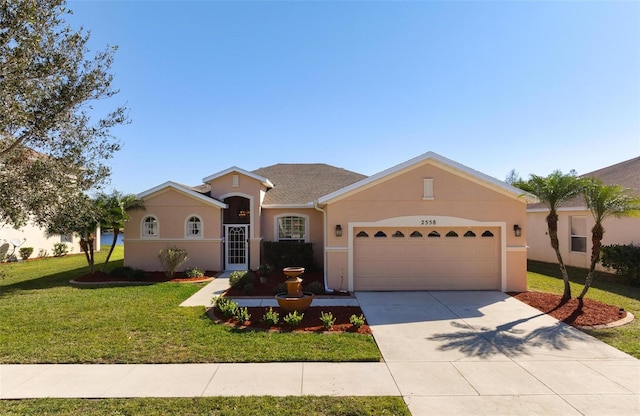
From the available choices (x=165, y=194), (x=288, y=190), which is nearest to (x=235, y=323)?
(x=165, y=194)

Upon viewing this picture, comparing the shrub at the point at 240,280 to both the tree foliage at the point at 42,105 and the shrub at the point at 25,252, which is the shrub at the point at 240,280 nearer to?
the tree foliage at the point at 42,105

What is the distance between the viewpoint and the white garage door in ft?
41.3

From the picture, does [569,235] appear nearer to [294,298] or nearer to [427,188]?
[427,188]

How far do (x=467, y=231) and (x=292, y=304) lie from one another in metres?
7.22

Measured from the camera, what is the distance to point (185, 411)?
4848mm

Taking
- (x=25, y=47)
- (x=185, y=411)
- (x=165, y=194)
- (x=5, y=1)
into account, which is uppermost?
(x=5, y=1)

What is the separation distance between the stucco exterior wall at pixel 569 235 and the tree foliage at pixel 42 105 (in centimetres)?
2047

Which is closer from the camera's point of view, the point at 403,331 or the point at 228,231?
the point at 403,331

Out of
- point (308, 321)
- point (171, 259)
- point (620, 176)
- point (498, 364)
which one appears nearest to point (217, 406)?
point (308, 321)

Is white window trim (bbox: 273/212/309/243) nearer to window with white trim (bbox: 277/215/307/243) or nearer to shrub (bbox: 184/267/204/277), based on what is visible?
window with white trim (bbox: 277/215/307/243)

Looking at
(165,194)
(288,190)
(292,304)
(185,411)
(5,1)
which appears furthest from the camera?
(288,190)

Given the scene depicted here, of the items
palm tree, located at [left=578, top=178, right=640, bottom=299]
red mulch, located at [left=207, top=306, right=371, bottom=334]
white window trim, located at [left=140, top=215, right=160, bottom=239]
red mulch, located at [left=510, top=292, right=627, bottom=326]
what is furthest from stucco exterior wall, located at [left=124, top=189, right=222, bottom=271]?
palm tree, located at [left=578, top=178, right=640, bottom=299]

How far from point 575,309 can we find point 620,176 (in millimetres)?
13210

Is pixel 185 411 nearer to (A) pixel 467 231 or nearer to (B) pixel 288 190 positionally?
(A) pixel 467 231
